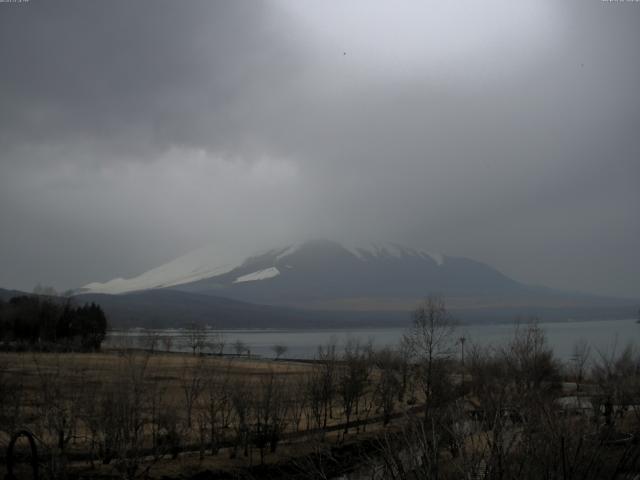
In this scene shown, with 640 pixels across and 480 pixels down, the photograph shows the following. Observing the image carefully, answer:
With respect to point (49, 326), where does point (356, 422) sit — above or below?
below

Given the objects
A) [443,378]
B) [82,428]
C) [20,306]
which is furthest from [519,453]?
[20,306]

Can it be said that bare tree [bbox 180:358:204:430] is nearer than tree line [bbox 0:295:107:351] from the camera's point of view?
Yes

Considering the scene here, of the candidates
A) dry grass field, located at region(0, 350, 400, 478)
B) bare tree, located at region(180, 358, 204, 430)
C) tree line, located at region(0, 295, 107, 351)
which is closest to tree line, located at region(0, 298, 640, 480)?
dry grass field, located at region(0, 350, 400, 478)

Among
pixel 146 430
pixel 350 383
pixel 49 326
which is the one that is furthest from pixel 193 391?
pixel 49 326

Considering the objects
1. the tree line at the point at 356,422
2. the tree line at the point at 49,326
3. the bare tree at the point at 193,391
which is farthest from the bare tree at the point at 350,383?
the tree line at the point at 49,326

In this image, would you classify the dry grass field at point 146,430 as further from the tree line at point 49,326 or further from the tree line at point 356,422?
the tree line at point 49,326

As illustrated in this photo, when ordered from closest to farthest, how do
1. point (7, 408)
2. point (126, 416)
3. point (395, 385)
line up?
1. point (126, 416)
2. point (7, 408)
3. point (395, 385)

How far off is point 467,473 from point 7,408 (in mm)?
27086

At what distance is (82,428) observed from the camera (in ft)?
119

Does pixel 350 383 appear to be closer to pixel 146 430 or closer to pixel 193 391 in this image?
pixel 193 391

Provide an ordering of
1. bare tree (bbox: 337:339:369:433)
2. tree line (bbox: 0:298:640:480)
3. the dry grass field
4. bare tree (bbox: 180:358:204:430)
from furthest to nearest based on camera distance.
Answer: bare tree (bbox: 337:339:369:433)
bare tree (bbox: 180:358:204:430)
the dry grass field
tree line (bbox: 0:298:640:480)

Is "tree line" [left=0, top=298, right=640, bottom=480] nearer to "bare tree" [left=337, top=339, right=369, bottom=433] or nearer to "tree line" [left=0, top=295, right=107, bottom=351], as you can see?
"bare tree" [left=337, top=339, right=369, bottom=433]

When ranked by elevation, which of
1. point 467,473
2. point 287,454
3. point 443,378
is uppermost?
point 467,473

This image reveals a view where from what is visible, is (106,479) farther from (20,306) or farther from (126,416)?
(20,306)
